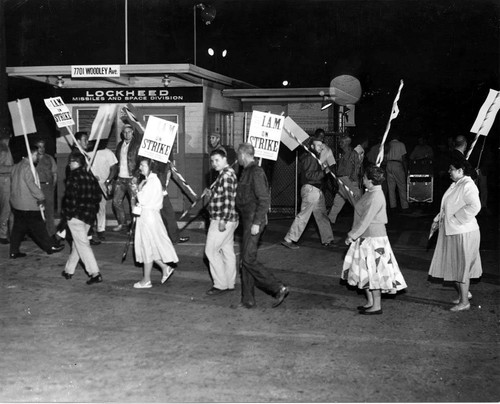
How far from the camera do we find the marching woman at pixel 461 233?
795 cm

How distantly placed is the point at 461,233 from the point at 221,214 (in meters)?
2.71

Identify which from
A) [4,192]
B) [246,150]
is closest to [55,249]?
[4,192]

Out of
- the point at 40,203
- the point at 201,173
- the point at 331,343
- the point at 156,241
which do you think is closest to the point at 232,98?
the point at 201,173

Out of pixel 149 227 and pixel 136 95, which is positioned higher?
pixel 136 95

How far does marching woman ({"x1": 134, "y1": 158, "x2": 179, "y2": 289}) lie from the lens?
9.20 meters

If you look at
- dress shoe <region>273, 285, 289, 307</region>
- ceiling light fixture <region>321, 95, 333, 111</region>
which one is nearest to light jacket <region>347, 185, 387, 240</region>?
dress shoe <region>273, 285, 289, 307</region>

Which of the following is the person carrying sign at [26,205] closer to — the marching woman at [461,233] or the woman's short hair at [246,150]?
the woman's short hair at [246,150]

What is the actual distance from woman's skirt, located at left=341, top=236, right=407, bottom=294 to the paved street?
37cm

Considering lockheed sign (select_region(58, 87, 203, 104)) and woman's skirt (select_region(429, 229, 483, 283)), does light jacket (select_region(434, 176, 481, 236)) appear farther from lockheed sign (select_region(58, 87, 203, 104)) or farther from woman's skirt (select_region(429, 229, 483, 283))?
lockheed sign (select_region(58, 87, 203, 104))

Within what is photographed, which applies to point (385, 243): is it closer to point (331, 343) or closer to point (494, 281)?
point (331, 343)

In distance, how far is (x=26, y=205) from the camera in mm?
11102

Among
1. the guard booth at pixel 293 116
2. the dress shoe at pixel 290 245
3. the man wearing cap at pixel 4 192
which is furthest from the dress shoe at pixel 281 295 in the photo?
the guard booth at pixel 293 116

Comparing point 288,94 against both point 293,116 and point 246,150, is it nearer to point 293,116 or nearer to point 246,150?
point 293,116

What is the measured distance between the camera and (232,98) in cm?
1773
